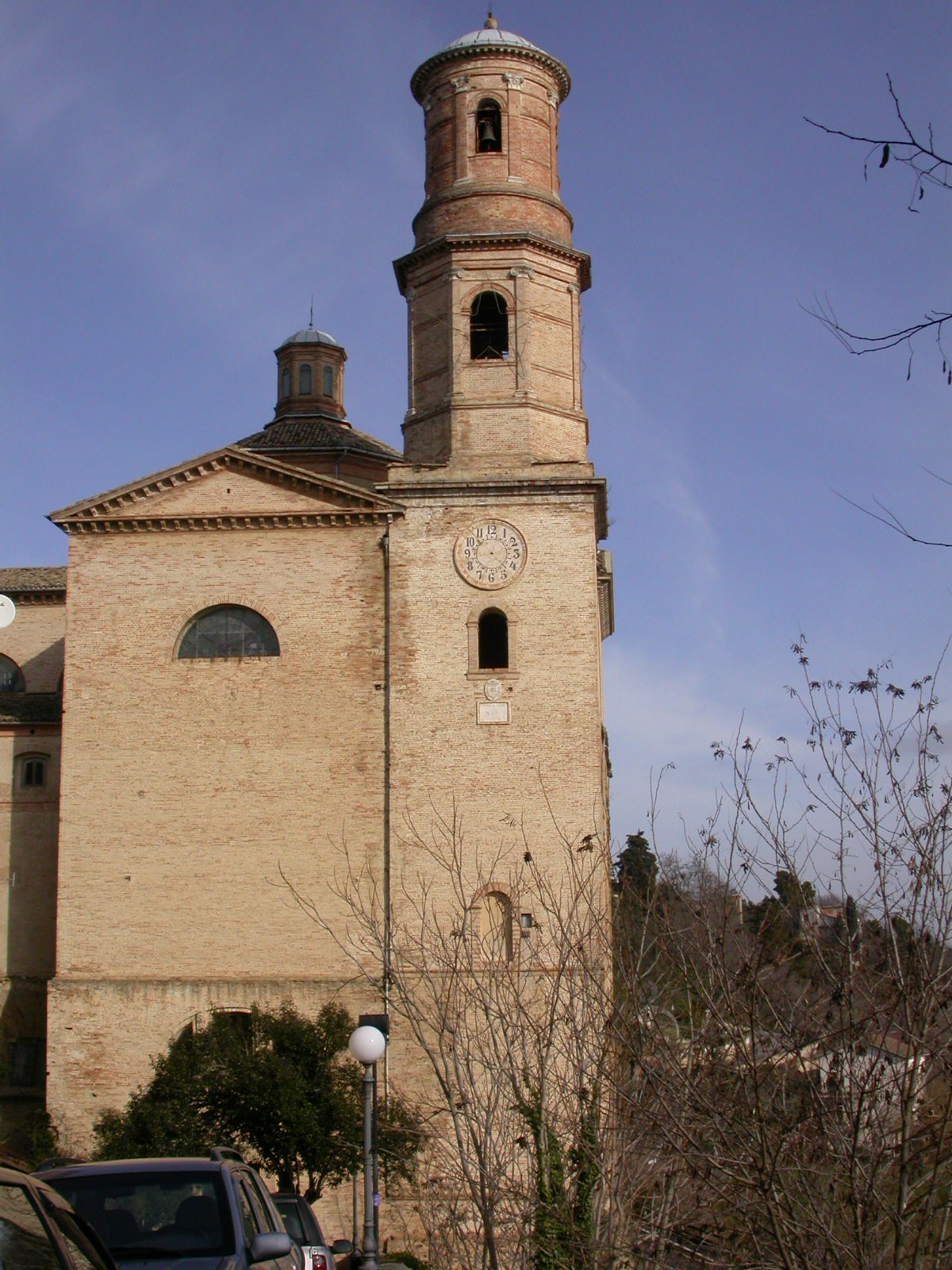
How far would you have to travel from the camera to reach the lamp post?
12.0 meters

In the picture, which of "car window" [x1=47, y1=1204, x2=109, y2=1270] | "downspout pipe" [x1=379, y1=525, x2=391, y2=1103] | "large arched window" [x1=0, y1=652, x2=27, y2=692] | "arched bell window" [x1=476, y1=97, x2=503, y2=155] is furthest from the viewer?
"large arched window" [x1=0, y1=652, x2=27, y2=692]

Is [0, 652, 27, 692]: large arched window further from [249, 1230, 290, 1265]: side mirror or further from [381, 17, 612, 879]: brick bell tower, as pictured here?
[249, 1230, 290, 1265]: side mirror

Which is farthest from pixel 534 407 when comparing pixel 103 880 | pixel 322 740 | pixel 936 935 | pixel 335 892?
pixel 936 935

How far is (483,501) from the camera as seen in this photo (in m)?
25.0

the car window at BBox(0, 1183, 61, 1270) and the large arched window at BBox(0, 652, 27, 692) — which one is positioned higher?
the large arched window at BBox(0, 652, 27, 692)

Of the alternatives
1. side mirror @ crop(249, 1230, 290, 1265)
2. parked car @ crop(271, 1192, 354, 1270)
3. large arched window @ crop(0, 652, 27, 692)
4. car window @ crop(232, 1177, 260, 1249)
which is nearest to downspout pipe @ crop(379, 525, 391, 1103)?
parked car @ crop(271, 1192, 354, 1270)

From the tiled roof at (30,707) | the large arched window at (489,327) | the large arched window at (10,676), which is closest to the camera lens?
the large arched window at (489,327)

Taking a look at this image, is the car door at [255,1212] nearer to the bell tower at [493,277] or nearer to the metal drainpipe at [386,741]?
the metal drainpipe at [386,741]

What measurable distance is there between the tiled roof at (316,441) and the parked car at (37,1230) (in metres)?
27.2

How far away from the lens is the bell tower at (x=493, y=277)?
82.7 feet

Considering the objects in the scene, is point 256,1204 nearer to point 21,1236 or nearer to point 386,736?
point 21,1236

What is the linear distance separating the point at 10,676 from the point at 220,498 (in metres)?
9.06

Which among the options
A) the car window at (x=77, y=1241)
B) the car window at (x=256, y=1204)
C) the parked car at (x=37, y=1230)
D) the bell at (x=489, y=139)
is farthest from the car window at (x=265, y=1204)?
the bell at (x=489, y=139)

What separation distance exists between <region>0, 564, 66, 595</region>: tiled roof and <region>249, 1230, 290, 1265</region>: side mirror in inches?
1015
